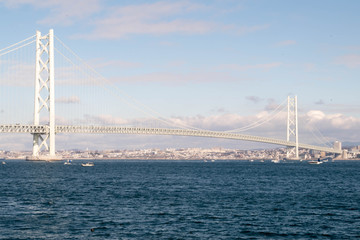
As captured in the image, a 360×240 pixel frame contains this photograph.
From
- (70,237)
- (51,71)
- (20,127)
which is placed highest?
(51,71)

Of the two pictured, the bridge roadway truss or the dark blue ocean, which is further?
the bridge roadway truss

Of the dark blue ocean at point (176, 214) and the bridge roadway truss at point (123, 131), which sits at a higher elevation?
the bridge roadway truss at point (123, 131)

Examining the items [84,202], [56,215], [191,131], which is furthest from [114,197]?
[191,131]

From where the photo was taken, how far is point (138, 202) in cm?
3253

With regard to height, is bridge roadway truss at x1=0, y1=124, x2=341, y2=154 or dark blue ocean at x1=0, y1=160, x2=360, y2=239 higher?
bridge roadway truss at x1=0, y1=124, x2=341, y2=154

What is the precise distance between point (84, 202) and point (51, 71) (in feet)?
205

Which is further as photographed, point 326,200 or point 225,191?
point 225,191

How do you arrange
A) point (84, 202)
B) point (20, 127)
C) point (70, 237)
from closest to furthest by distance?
1. point (70, 237)
2. point (84, 202)
3. point (20, 127)

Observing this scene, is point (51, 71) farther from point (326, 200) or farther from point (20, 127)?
point (326, 200)

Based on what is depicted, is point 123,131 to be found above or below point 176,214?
above

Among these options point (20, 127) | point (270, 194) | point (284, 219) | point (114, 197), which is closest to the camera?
point (284, 219)

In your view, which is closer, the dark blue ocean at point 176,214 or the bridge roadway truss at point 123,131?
the dark blue ocean at point 176,214

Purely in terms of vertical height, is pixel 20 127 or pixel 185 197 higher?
pixel 20 127

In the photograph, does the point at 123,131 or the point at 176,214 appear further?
the point at 123,131
